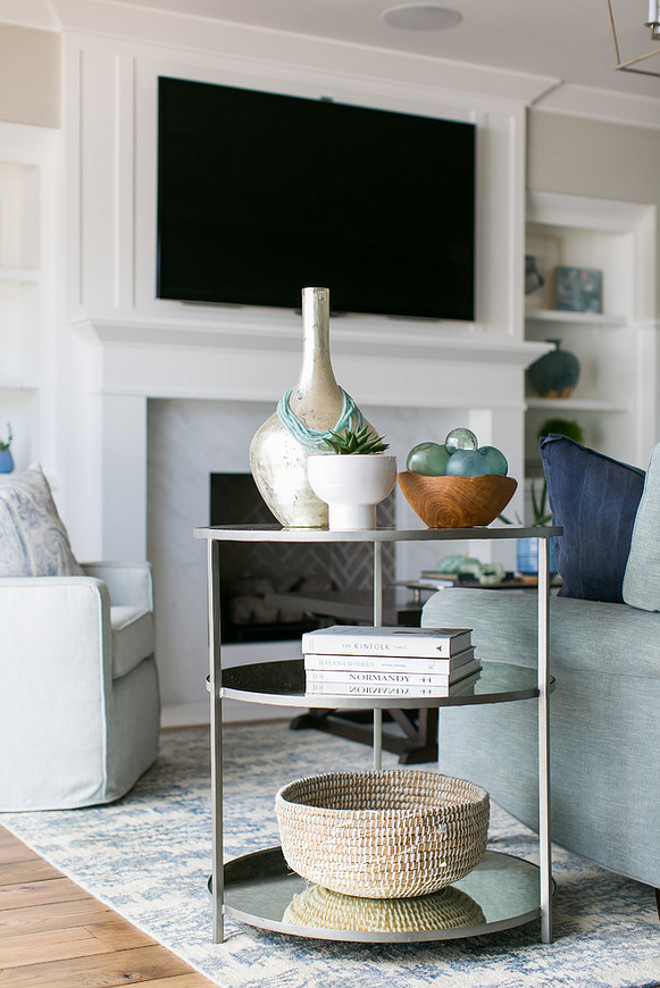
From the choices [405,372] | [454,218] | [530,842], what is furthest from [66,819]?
[454,218]

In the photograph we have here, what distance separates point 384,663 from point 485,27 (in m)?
3.43

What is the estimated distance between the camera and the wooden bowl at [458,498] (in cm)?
196

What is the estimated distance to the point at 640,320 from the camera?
563cm

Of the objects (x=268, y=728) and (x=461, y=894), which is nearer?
(x=461, y=894)

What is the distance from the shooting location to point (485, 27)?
15.0ft

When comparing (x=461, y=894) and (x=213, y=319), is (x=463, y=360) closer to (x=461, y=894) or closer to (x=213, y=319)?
(x=213, y=319)

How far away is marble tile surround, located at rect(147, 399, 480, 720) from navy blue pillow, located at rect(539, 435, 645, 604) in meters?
2.35

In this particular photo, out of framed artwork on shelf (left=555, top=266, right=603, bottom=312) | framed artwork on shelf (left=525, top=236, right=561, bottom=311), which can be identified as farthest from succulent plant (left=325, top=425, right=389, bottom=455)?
framed artwork on shelf (left=555, top=266, right=603, bottom=312)

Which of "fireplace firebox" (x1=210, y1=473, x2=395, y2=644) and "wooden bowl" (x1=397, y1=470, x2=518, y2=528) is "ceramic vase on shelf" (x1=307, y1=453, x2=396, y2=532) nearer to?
"wooden bowl" (x1=397, y1=470, x2=518, y2=528)

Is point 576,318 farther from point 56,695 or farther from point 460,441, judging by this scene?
point 460,441

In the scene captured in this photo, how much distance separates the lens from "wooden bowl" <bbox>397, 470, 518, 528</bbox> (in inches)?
77.2

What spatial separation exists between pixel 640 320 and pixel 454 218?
1231mm

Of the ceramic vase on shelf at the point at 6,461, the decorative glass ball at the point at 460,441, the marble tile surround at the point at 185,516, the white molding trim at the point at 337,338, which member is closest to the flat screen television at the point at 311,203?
the white molding trim at the point at 337,338

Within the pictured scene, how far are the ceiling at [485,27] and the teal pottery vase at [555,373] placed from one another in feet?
3.98
